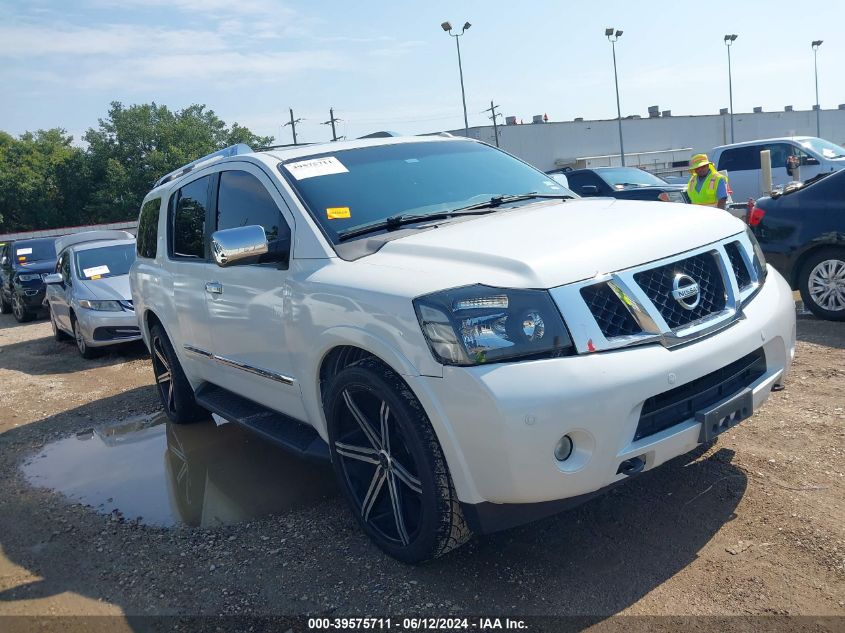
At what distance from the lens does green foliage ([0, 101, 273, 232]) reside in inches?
2452

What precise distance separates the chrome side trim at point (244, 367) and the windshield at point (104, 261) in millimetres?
6034

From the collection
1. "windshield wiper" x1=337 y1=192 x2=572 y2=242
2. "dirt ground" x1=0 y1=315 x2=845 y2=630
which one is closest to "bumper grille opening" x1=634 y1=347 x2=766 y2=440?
"dirt ground" x1=0 y1=315 x2=845 y2=630

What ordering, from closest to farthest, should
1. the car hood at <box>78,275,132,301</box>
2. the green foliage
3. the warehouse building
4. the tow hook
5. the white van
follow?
the tow hook
the car hood at <box>78,275,132,301</box>
the white van
the warehouse building
the green foliage

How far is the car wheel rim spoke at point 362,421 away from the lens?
3229 millimetres

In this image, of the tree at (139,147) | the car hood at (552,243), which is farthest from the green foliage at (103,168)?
the car hood at (552,243)

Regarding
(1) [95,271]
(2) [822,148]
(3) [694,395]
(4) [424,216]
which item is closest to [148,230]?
(4) [424,216]

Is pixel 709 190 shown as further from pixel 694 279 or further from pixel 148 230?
pixel 694 279

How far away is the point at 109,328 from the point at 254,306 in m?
6.23

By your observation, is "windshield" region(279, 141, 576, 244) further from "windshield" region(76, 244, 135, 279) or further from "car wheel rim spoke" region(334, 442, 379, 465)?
"windshield" region(76, 244, 135, 279)

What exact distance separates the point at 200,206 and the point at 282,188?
132cm

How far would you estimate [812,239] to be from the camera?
6.94 metres

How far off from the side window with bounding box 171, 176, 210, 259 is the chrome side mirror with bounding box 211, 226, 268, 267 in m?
1.23

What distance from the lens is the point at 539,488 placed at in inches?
105

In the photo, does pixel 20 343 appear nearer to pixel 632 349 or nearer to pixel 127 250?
pixel 127 250
